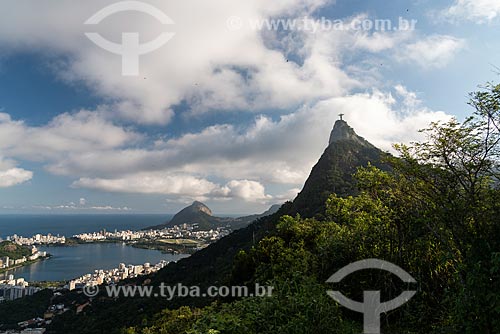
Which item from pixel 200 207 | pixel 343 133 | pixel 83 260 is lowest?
pixel 83 260

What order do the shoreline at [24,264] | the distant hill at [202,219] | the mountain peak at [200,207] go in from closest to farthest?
the shoreline at [24,264] < the distant hill at [202,219] < the mountain peak at [200,207]

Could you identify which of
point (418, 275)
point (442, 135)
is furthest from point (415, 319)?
point (442, 135)

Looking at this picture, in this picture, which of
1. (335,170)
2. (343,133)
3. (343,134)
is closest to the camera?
(335,170)

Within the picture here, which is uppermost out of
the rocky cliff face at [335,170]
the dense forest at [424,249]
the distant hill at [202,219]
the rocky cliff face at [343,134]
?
the rocky cliff face at [343,134]

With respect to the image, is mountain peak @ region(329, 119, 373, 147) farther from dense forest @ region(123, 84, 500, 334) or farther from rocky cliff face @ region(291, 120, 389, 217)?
dense forest @ region(123, 84, 500, 334)

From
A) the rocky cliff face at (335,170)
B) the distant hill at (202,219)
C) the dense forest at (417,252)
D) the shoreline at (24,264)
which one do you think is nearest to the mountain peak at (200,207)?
the distant hill at (202,219)

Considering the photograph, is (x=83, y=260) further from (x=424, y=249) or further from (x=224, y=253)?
(x=424, y=249)

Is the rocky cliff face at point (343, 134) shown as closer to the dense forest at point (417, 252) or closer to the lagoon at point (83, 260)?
the lagoon at point (83, 260)

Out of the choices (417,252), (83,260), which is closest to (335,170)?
(417,252)

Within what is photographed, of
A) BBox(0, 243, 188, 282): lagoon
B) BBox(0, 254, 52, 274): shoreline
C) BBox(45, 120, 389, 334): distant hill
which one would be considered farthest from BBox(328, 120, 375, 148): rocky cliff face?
BBox(0, 254, 52, 274): shoreline
